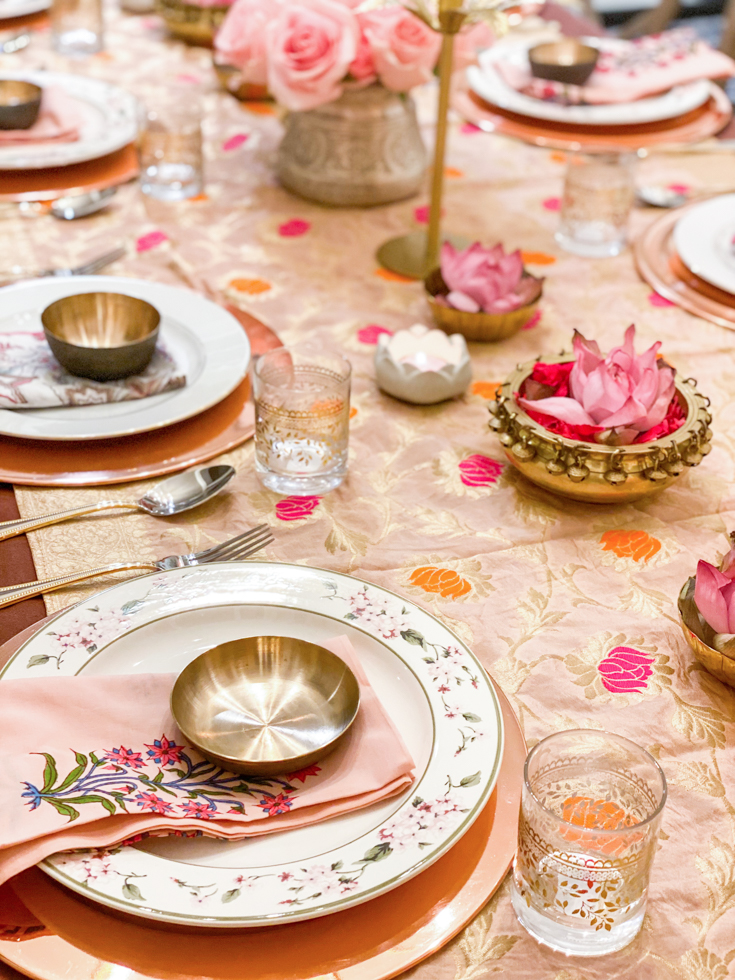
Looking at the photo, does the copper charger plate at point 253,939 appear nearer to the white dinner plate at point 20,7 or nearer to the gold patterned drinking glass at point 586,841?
the gold patterned drinking glass at point 586,841

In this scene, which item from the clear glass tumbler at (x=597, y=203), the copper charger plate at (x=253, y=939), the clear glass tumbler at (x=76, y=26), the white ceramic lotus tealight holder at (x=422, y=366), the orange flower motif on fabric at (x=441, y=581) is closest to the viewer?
the copper charger plate at (x=253, y=939)

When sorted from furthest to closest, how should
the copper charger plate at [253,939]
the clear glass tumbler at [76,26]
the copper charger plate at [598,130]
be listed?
the clear glass tumbler at [76,26], the copper charger plate at [598,130], the copper charger plate at [253,939]

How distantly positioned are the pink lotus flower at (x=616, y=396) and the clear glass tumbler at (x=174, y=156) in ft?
2.57

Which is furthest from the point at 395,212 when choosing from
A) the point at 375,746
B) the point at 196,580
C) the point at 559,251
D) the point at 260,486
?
the point at 375,746

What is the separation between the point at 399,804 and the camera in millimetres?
590

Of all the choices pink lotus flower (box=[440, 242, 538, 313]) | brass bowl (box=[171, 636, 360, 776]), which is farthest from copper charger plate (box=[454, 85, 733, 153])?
brass bowl (box=[171, 636, 360, 776])

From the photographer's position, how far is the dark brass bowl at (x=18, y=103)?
1481mm

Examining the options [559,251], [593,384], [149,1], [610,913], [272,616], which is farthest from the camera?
[149,1]

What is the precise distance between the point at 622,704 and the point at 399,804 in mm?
215

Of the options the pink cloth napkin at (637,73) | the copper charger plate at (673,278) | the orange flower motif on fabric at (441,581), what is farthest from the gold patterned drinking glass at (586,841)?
the pink cloth napkin at (637,73)

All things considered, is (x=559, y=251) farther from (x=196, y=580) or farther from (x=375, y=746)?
(x=375, y=746)

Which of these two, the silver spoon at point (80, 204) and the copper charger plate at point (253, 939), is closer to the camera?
the copper charger plate at point (253, 939)

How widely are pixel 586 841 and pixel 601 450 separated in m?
0.40

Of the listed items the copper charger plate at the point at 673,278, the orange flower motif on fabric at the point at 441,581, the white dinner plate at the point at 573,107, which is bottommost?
the copper charger plate at the point at 673,278
